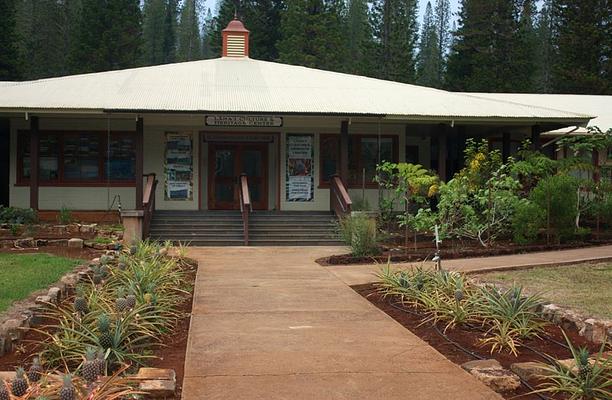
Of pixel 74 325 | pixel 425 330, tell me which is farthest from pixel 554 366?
pixel 74 325

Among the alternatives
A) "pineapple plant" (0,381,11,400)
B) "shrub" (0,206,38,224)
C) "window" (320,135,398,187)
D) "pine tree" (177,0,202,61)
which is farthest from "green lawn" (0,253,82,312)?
"pine tree" (177,0,202,61)

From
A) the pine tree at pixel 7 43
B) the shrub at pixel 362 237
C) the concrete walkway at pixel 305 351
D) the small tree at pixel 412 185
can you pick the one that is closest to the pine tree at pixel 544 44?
the pine tree at pixel 7 43

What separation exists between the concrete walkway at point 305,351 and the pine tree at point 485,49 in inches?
1413

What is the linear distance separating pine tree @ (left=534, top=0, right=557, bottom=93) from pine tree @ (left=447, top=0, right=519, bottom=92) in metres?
9.80

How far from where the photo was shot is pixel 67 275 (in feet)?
31.0

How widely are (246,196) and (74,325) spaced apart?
11.5 meters

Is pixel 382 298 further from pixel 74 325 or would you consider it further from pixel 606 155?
pixel 606 155

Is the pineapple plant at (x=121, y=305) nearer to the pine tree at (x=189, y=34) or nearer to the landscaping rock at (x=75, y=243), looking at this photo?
the landscaping rock at (x=75, y=243)

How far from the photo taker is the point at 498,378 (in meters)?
5.14

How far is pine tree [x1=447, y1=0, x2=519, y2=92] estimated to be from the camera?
43000 mm

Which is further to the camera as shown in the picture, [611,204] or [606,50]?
[606,50]

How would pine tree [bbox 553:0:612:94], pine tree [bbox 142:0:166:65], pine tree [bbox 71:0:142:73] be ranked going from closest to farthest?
pine tree [bbox 553:0:612:94]
pine tree [bbox 71:0:142:73]
pine tree [bbox 142:0:166:65]

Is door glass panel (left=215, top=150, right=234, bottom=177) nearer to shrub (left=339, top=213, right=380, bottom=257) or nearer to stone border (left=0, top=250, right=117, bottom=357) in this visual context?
shrub (left=339, top=213, right=380, bottom=257)

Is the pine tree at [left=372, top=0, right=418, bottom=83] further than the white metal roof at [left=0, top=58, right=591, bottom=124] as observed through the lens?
Yes
